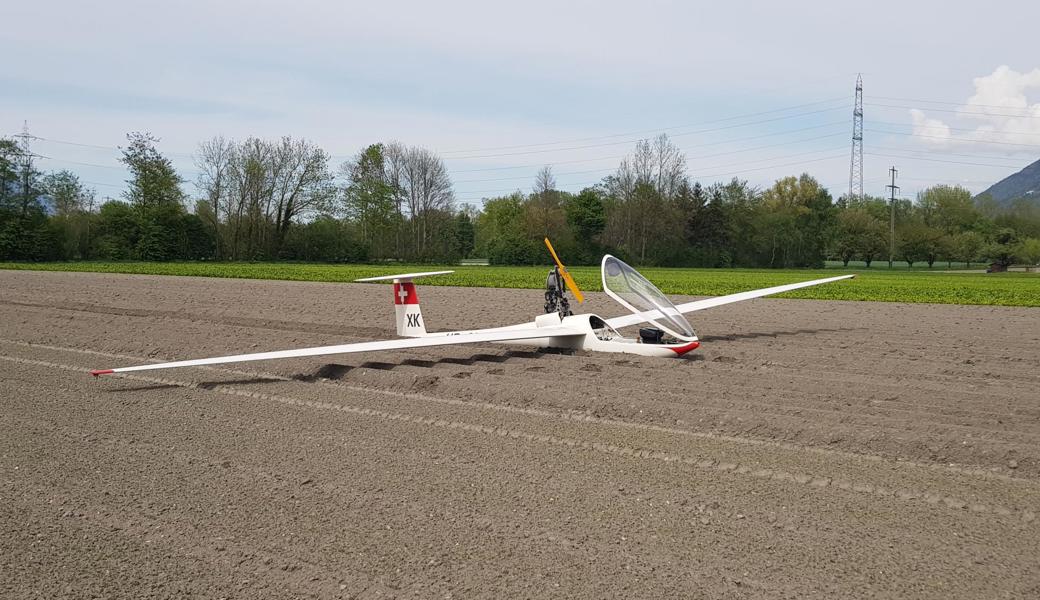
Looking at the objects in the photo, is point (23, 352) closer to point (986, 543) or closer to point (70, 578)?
point (70, 578)

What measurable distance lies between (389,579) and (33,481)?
403 cm

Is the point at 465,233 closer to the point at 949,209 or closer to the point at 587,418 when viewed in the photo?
the point at 949,209

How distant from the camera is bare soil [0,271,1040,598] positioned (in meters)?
4.54

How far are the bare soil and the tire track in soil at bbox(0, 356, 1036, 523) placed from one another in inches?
1.3

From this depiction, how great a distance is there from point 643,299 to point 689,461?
5502mm

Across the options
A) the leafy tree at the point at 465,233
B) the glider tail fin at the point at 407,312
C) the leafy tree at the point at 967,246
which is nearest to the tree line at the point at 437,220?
the leafy tree at the point at 967,246

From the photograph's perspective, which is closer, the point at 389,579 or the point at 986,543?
the point at 389,579

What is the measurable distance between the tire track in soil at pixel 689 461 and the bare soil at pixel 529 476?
0.11 feet

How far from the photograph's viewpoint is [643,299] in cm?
1200

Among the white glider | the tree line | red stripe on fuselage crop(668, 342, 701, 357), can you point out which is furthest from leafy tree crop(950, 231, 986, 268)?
red stripe on fuselage crop(668, 342, 701, 357)

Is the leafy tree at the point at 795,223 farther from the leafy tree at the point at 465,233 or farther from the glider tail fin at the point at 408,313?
the glider tail fin at the point at 408,313

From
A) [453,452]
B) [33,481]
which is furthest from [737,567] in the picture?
[33,481]

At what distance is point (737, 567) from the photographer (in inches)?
179

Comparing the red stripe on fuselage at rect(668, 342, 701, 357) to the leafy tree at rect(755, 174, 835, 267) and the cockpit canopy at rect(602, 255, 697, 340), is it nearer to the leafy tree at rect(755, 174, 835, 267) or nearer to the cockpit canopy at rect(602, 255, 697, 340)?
the cockpit canopy at rect(602, 255, 697, 340)
